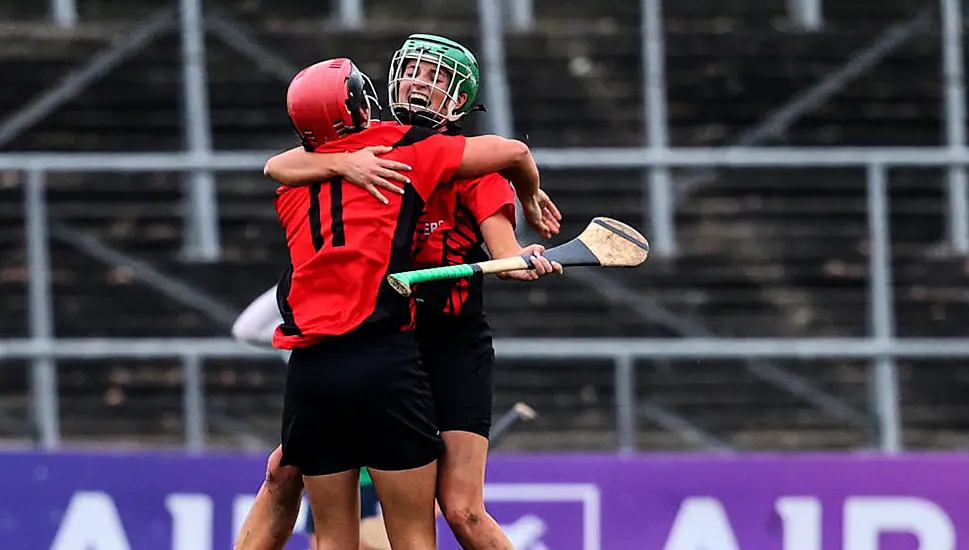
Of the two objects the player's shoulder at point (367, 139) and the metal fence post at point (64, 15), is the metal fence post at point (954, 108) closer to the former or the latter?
the metal fence post at point (64, 15)

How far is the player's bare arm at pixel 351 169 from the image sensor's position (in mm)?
5391

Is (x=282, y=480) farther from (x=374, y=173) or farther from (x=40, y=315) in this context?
(x=40, y=315)

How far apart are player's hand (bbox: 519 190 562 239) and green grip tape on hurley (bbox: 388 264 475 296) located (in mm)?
386

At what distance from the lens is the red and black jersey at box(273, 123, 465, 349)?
5383mm

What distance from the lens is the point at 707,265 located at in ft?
36.2

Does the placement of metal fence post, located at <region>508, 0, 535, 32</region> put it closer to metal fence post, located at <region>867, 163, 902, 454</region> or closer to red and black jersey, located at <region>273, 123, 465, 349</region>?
metal fence post, located at <region>867, 163, 902, 454</region>

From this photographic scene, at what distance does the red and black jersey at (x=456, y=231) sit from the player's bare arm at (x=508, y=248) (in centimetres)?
2

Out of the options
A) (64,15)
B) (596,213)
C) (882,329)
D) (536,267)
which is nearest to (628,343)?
(882,329)

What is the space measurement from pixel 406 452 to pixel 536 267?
62 cm

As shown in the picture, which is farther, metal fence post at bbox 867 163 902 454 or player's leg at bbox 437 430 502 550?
metal fence post at bbox 867 163 902 454

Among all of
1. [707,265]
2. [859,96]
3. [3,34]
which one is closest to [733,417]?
[707,265]

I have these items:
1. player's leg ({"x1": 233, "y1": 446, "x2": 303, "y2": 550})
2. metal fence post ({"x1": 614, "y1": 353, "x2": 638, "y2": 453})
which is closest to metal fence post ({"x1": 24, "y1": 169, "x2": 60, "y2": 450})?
metal fence post ({"x1": 614, "y1": 353, "x2": 638, "y2": 453})

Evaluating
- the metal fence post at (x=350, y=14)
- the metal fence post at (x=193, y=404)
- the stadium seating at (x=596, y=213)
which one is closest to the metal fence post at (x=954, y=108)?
the stadium seating at (x=596, y=213)

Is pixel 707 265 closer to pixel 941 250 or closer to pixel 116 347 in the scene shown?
pixel 941 250
